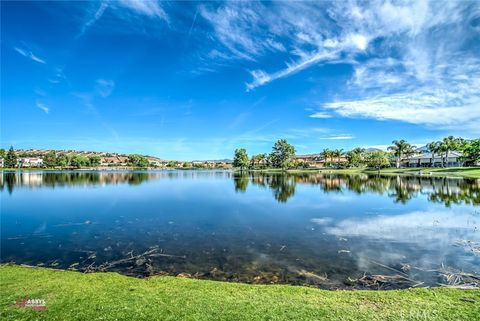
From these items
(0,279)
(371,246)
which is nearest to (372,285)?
(371,246)

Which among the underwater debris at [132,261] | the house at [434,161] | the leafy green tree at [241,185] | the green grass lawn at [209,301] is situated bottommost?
the underwater debris at [132,261]

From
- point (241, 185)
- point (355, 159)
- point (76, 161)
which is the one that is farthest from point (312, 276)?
point (76, 161)

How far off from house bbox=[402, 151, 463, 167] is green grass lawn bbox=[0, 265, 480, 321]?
13759 cm

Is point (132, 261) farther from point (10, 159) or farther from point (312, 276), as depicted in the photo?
point (10, 159)

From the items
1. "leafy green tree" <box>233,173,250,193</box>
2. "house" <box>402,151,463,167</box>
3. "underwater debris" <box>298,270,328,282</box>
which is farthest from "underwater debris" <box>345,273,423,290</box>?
"house" <box>402,151,463,167</box>

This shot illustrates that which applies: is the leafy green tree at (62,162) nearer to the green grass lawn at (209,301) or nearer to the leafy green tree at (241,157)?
the leafy green tree at (241,157)

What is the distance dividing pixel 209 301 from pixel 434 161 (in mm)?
163777

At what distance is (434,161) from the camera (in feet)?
456

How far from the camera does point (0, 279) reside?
9352mm

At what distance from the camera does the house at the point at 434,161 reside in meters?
127

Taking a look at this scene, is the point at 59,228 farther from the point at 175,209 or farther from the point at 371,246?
the point at 371,246

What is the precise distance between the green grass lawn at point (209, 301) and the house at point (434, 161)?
138 m

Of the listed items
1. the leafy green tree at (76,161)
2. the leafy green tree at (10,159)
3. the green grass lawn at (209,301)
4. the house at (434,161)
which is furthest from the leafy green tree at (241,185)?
the leafy green tree at (10,159)

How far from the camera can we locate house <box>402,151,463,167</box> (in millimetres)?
126562
